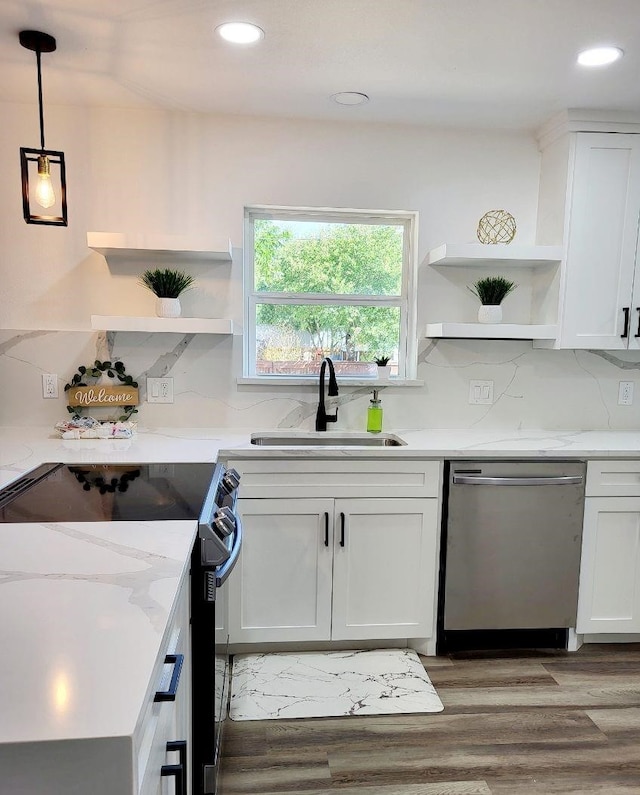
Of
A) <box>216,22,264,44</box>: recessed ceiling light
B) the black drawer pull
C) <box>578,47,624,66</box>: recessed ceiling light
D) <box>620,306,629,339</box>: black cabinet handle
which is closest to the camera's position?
the black drawer pull

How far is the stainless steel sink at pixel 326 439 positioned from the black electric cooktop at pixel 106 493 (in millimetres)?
754

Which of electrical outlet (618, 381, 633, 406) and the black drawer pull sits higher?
electrical outlet (618, 381, 633, 406)

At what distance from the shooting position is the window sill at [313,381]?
2.79 m

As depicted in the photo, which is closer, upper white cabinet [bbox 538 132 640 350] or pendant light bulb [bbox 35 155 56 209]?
pendant light bulb [bbox 35 155 56 209]

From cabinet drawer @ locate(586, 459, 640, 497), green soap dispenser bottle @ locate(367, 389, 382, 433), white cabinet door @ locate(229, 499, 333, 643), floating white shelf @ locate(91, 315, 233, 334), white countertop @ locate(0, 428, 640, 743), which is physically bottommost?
white cabinet door @ locate(229, 499, 333, 643)

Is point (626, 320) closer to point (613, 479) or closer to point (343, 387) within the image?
point (613, 479)

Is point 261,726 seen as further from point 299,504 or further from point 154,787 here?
point 154,787

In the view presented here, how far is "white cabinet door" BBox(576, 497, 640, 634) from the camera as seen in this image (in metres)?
2.41

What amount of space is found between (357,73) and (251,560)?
6.67 feet

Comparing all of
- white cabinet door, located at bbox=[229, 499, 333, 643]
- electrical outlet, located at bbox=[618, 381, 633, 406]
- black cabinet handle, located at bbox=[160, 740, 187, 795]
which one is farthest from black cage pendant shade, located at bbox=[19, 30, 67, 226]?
electrical outlet, located at bbox=[618, 381, 633, 406]

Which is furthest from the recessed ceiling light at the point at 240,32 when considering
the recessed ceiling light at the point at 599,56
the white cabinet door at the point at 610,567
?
the white cabinet door at the point at 610,567

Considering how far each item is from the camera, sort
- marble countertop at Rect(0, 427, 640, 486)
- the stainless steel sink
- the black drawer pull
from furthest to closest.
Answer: the stainless steel sink < marble countertop at Rect(0, 427, 640, 486) < the black drawer pull

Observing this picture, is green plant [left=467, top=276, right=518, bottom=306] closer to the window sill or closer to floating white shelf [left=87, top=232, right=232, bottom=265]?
the window sill

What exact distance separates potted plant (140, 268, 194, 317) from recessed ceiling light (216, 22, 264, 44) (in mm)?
994
